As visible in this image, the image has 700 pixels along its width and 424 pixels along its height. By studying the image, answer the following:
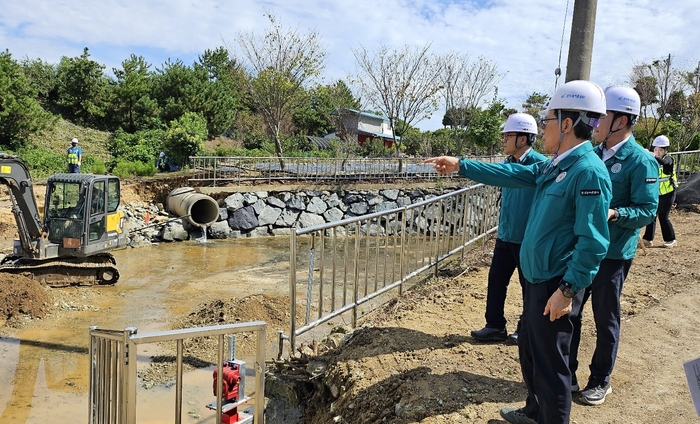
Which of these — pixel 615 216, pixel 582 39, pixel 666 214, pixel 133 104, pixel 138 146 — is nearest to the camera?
pixel 615 216

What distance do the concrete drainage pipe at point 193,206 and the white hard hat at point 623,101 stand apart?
44.5 feet

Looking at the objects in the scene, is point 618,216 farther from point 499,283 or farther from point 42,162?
point 42,162

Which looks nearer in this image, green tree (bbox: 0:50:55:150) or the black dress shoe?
the black dress shoe

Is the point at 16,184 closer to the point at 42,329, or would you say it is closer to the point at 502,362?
the point at 42,329

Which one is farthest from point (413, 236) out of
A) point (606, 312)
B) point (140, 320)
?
point (140, 320)

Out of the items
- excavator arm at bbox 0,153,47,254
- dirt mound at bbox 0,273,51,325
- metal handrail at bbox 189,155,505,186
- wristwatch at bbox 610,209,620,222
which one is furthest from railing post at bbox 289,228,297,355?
metal handrail at bbox 189,155,505,186

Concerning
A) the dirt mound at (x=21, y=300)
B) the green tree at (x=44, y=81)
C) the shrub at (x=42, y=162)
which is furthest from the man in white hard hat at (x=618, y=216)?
the green tree at (x=44, y=81)

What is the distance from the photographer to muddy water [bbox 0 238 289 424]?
5227mm

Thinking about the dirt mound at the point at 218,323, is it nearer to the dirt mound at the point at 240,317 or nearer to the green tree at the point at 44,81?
the dirt mound at the point at 240,317

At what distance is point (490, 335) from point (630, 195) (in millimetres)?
1543

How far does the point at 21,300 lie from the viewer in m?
7.89

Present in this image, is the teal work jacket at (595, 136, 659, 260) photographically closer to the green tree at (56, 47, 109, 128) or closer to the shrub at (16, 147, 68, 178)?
the shrub at (16, 147, 68, 178)

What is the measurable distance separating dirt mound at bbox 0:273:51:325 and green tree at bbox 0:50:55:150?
15975mm

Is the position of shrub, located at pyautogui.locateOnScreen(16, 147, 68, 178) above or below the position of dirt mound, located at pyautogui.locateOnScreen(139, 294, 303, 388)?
above
